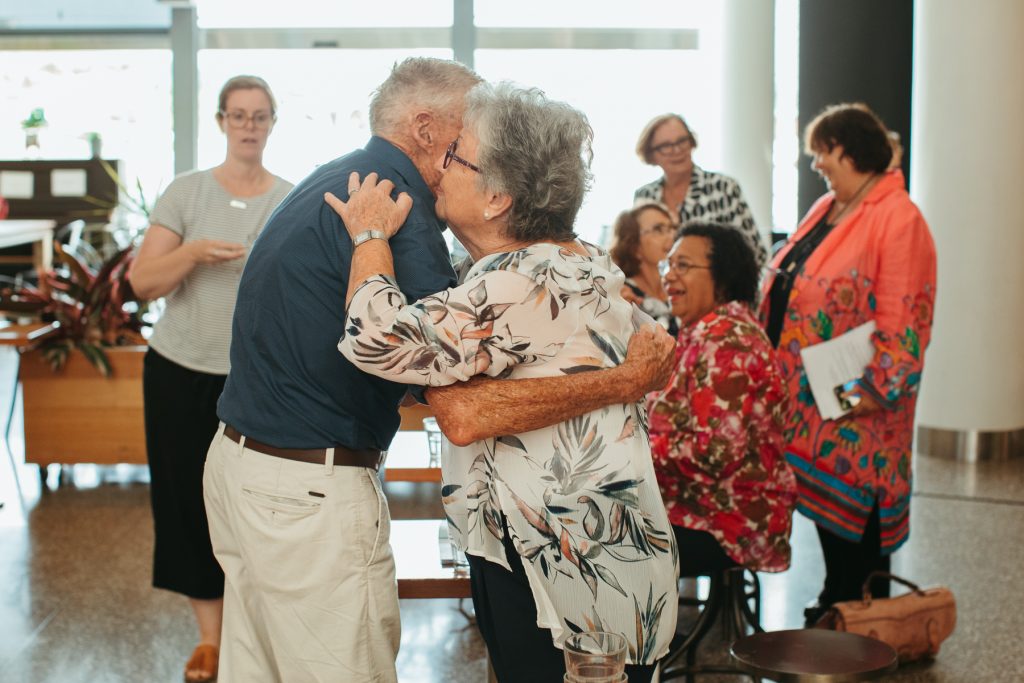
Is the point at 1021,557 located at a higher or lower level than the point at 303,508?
lower

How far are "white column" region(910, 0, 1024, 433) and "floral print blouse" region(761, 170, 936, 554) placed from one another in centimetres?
253

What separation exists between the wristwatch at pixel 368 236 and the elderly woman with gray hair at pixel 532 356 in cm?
1

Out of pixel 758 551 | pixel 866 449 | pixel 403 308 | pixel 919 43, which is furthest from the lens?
pixel 919 43

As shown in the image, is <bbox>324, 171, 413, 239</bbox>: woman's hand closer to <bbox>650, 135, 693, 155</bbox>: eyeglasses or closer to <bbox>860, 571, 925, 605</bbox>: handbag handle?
<bbox>860, 571, 925, 605</bbox>: handbag handle

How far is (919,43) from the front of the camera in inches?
240

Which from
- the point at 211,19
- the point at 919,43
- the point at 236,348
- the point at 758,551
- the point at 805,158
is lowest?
the point at 758,551

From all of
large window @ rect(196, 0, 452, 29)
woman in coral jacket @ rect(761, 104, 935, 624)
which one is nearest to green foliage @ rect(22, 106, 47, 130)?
large window @ rect(196, 0, 452, 29)

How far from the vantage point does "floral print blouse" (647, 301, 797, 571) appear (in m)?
2.97

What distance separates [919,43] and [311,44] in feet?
21.3

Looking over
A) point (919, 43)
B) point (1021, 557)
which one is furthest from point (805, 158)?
point (1021, 557)

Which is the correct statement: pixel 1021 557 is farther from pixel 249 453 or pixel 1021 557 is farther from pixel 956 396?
pixel 249 453

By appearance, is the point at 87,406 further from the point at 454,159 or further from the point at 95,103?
the point at 95,103

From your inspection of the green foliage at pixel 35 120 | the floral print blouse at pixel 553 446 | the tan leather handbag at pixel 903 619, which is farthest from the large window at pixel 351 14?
the floral print blouse at pixel 553 446

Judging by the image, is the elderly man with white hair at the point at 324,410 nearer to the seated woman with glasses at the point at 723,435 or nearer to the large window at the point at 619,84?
the seated woman with glasses at the point at 723,435
